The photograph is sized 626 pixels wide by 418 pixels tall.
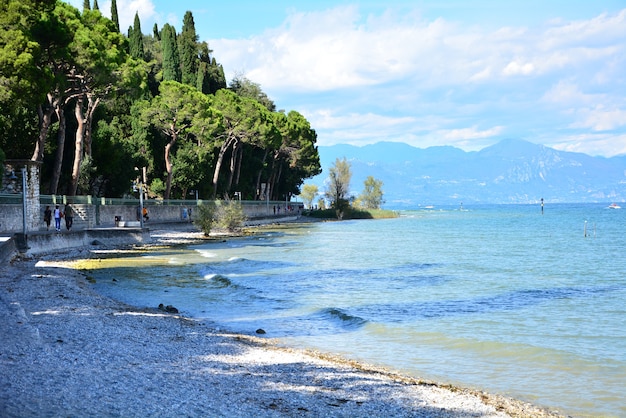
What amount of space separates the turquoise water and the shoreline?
126 centimetres

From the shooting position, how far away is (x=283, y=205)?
101500 mm

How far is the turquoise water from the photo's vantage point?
1129 cm

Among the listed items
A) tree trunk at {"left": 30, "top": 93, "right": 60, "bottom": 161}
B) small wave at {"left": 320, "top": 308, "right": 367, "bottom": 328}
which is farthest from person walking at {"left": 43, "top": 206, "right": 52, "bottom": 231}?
small wave at {"left": 320, "top": 308, "right": 367, "bottom": 328}

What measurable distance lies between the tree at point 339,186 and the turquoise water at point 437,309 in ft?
230

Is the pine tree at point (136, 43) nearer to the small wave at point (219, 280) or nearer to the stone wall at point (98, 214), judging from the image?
the stone wall at point (98, 214)

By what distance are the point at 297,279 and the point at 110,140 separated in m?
27.7

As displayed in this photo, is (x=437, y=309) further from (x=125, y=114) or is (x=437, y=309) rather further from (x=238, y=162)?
(x=238, y=162)

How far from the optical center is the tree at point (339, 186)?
351 ft

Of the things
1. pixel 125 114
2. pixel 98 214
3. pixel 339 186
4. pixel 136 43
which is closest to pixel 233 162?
pixel 136 43

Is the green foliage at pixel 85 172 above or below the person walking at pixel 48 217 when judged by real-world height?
above

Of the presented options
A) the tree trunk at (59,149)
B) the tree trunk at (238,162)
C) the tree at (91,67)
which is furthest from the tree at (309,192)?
the tree trunk at (59,149)

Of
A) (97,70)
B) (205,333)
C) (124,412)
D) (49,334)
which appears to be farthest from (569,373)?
(97,70)

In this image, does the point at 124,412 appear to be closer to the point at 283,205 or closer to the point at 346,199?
the point at 283,205

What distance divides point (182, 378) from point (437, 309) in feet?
34.7
